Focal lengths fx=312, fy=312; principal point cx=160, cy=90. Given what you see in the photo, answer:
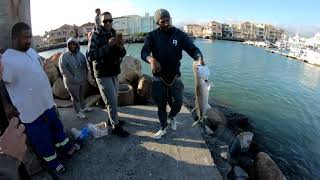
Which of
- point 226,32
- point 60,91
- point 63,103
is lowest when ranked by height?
point 63,103

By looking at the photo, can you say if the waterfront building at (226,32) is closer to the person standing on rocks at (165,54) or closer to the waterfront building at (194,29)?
the waterfront building at (194,29)

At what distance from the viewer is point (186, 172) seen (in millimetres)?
4461

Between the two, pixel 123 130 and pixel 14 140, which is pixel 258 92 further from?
pixel 14 140

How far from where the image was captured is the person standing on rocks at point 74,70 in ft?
20.7

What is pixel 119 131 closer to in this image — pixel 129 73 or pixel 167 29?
pixel 167 29

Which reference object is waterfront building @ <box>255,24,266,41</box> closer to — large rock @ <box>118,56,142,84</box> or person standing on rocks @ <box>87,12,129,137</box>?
large rock @ <box>118,56,142,84</box>

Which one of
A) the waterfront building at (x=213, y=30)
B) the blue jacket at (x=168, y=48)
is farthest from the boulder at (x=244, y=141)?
the waterfront building at (x=213, y=30)

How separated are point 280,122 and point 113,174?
425 inches

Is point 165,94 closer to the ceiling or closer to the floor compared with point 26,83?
closer to the floor

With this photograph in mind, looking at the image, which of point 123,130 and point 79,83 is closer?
point 123,130

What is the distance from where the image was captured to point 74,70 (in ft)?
21.0

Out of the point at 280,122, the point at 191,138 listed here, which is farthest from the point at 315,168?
the point at 191,138

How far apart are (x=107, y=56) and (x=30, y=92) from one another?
1.49 m

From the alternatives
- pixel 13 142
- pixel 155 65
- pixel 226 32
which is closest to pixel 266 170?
pixel 155 65
